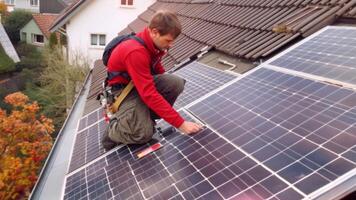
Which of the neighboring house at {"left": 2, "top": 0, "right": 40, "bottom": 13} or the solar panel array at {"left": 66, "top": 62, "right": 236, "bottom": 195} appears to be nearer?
the solar panel array at {"left": 66, "top": 62, "right": 236, "bottom": 195}

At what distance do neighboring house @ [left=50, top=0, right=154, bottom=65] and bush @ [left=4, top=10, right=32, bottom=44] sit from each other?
77.8ft

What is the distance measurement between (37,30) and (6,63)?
8623 millimetres

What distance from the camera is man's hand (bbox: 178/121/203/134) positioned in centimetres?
387

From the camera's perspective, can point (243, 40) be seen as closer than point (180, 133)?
No

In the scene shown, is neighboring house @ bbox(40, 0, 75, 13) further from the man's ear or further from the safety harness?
the man's ear

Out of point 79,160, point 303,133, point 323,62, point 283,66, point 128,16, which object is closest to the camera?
point 303,133

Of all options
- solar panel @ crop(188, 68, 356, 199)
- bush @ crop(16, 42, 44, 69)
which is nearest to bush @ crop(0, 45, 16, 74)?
bush @ crop(16, 42, 44, 69)

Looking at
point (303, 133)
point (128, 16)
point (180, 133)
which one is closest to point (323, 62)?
point (303, 133)

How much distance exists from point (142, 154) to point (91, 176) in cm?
60

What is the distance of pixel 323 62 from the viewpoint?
4.12 m

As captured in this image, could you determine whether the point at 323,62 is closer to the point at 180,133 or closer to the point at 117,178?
the point at 180,133

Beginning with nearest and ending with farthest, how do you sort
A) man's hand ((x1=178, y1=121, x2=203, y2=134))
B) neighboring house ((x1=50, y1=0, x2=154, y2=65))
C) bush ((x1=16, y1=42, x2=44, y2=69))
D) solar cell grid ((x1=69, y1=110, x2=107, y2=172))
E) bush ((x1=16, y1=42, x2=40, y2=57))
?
man's hand ((x1=178, y1=121, x2=203, y2=134)) < solar cell grid ((x1=69, y1=110, x2=107, y2=172)) < neighboring house ((x1=50, y1=0, x2=154, y2=65)) < bush ((x1=16, y1=42, x2=44, y2=69)) < bush ((x1=16, y1=42, x2=40, y2=57))

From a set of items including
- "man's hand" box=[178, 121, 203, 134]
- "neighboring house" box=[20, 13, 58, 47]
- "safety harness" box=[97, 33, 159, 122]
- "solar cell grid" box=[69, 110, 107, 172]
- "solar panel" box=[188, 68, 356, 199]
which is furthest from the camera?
"neighboring house" box=[20, 13, 58, 47]

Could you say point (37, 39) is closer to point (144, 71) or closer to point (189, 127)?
point (144, 71)
